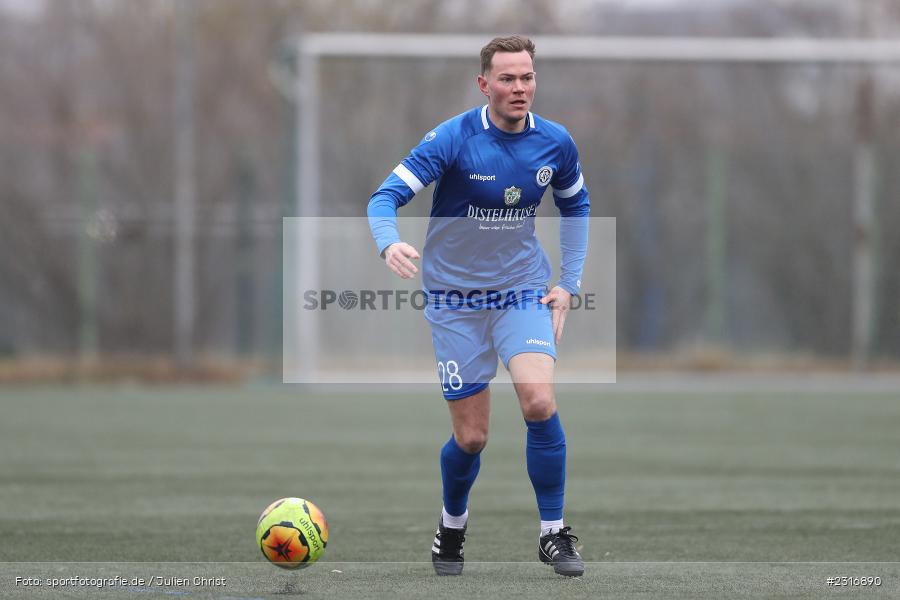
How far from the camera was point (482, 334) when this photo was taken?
6211mm

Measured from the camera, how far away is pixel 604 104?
2055cm

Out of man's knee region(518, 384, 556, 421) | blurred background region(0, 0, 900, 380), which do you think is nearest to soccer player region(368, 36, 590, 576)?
man's knee region(518, 384, 556, 421)

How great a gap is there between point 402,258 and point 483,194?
66cm

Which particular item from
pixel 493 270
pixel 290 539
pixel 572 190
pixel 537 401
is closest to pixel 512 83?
pixel 572 190

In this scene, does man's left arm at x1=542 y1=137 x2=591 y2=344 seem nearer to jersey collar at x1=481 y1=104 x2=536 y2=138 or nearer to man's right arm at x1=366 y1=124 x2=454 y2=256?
jersey collar at x1=481 y1=104 x2=536 y2=138

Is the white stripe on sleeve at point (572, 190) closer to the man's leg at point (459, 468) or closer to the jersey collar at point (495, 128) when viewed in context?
the jersey collar at point (495, 128)

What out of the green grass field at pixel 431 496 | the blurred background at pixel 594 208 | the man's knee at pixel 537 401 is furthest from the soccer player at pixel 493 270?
the blurred background at pixel 594 208

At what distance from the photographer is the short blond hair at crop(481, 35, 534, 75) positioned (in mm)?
5922

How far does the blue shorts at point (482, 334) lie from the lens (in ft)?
20.0

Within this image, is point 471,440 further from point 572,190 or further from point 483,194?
point 572,190

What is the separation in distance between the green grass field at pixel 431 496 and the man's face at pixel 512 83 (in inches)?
74.7

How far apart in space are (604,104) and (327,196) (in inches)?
162

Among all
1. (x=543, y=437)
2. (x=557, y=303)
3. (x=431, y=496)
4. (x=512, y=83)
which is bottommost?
(x=431, y=496)

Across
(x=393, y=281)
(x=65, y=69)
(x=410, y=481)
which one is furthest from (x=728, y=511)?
(x=65, y=69)
